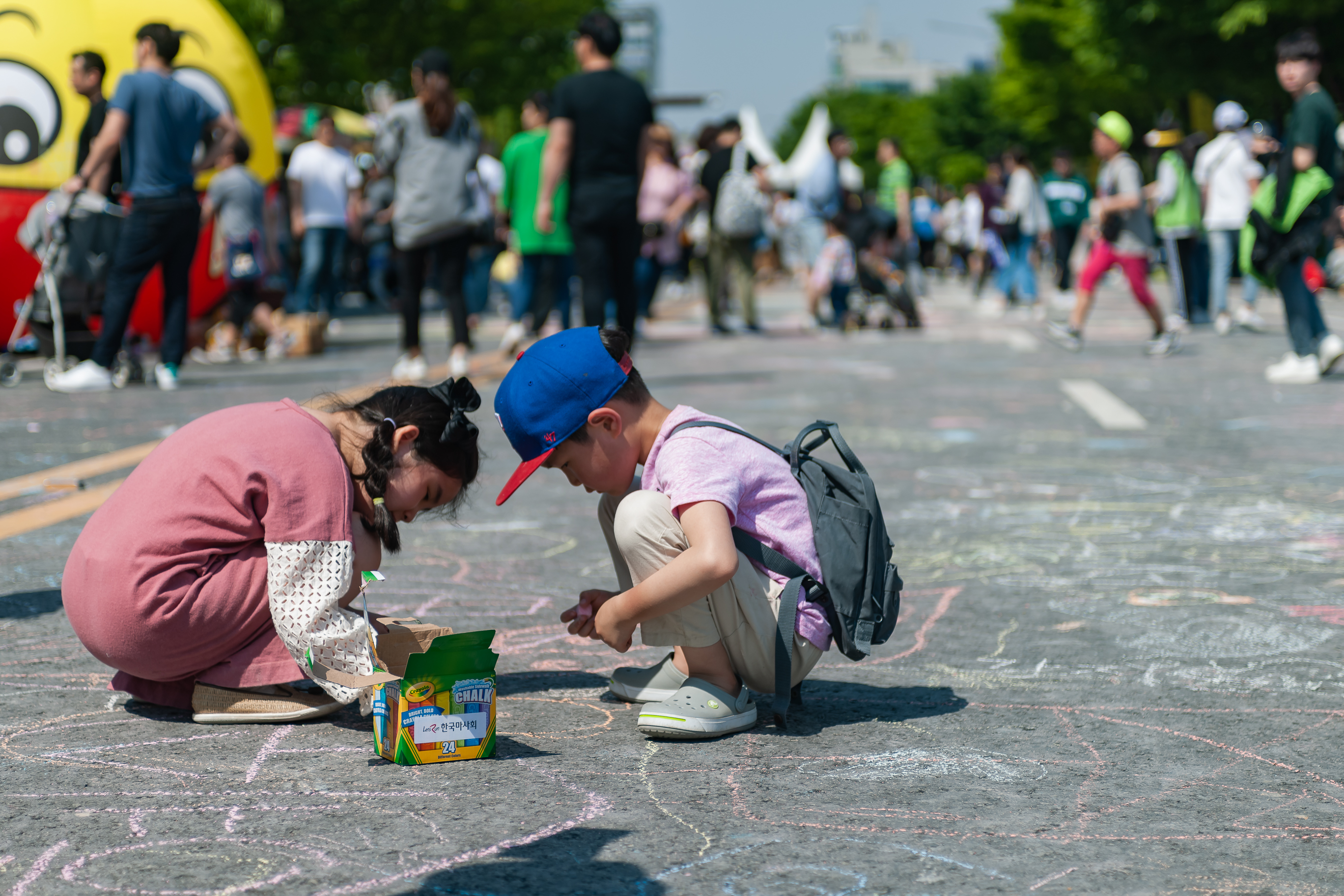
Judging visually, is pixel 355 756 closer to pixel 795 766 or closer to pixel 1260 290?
pixel 795 766

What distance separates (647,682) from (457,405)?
0.71m

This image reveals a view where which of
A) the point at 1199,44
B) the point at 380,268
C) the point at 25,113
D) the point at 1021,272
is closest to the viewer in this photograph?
the point at 25,113

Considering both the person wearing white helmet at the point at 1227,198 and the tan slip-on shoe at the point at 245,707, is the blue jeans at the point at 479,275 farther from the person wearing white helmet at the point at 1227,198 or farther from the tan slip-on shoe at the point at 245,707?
the tan slip-on shoe at the point at 245,707

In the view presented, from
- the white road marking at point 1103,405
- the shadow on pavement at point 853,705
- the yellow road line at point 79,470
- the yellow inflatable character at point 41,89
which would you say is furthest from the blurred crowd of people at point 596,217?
the shadow on pavement at point 853,705

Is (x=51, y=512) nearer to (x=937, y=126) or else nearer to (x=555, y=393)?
(x=555, y=393)

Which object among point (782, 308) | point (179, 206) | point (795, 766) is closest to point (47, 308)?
point (179, 206)

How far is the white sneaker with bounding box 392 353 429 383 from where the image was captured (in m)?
9.51

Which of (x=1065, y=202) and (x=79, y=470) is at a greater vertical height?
(x=1065, y=202)

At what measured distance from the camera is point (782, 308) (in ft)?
69.1

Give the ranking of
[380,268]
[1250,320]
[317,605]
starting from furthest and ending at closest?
[380,268] → [1250,320] → [317,605]

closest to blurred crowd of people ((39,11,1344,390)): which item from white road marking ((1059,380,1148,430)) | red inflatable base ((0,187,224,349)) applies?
red inflatable base ((0,187,224,349))

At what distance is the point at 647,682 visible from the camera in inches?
126

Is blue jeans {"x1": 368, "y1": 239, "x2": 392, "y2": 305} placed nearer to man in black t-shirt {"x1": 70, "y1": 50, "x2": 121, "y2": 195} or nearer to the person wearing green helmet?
man in black t-shirt {"x1": 70, "y1": 50, "x2": 121, "y2": 195}

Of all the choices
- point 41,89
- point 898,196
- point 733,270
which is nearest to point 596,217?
point 41,89
